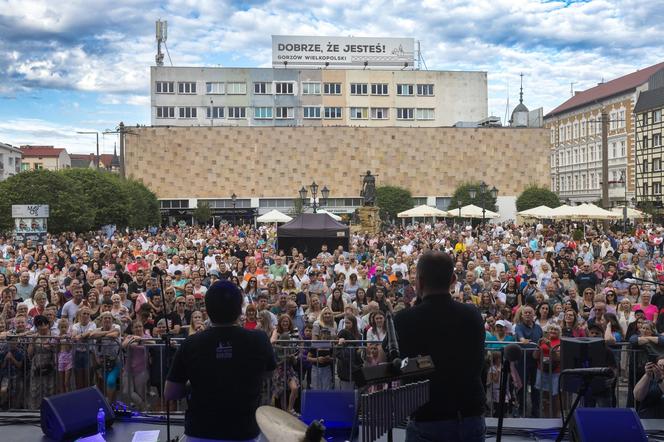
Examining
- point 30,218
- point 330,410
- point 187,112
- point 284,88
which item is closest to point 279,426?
point 330,410

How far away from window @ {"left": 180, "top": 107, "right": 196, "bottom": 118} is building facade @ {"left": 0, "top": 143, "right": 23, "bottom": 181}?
87.1ft

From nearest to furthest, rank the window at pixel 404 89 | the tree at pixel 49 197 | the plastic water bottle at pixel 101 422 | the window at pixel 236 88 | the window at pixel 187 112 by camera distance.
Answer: the plastic water bottle at pixel 101 422, the tree at pixel 49 197, the window at pixel 187 112, the window at pixel 236 88, the window at pixel 404 89

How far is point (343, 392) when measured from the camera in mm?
6898

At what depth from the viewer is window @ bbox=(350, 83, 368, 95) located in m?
75.2

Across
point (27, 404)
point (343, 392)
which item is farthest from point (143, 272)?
point (343, 392)

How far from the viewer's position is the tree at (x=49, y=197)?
36.4 metres

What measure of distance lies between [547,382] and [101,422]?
499 cm

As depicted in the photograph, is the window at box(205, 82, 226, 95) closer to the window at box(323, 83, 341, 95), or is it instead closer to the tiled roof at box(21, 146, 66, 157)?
the window at box(323, 83, 341, 95)

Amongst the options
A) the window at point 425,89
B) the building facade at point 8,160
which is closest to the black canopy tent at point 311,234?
the window at point 425,89

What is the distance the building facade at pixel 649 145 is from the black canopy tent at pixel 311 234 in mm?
48992

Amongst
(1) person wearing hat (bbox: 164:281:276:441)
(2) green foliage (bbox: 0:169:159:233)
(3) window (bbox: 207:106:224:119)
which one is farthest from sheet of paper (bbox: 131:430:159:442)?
(3) window (bbox: 207:106:224:119)

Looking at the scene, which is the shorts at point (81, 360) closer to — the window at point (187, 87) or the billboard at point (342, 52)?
the window at point (187, 87)

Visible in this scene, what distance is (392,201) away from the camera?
64375 mm

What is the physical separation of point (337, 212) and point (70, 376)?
59.9 m
